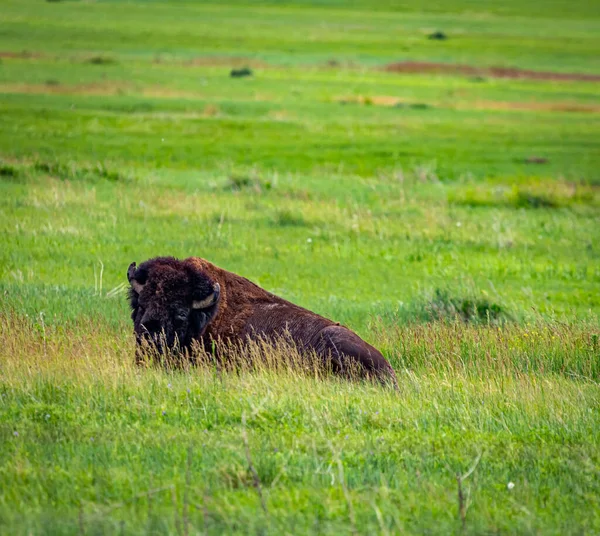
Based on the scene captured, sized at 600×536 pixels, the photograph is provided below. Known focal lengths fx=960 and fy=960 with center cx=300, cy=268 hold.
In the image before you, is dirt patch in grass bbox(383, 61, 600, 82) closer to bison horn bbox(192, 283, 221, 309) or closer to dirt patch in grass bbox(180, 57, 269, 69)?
dirt patch in grass bbox(180, 57, 269, 69)

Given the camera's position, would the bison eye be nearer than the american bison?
No

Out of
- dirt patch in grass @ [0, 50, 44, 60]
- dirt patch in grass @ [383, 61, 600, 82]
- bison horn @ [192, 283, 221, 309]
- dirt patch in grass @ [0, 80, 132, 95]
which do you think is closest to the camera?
bison horn @ [192, 283, 221, 309]

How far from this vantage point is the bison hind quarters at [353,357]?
9.77 metres

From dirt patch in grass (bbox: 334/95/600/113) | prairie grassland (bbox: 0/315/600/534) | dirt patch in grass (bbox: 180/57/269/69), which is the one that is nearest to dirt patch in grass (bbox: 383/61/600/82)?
dirt patch in grass (bbox: 180/57/269/69)

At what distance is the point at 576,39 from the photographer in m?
128

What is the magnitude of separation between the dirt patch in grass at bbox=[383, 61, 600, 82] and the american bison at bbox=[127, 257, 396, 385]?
78.7 m

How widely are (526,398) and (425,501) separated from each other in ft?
9.25

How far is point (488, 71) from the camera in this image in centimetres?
8950

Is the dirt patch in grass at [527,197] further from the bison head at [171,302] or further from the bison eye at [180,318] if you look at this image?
the bison eye at [180,318]

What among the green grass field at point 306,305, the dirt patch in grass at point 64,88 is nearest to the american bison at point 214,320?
the green grass field at point 306,305

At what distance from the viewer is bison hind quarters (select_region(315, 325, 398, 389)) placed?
9.77 m

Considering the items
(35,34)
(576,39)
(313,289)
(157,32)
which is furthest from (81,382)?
(576,39)

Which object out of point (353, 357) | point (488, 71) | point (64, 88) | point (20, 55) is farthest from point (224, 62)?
point (353, 357)

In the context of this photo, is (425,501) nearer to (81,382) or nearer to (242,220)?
(81,382)
